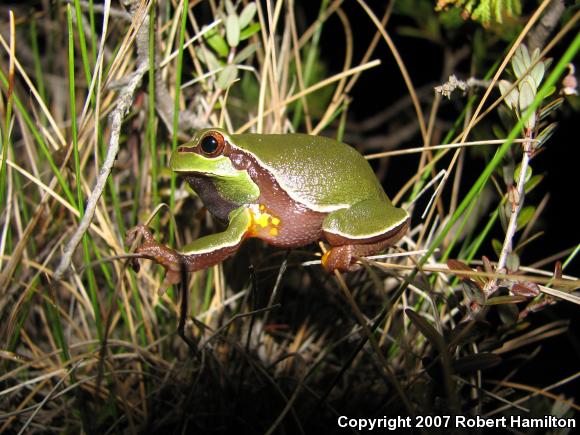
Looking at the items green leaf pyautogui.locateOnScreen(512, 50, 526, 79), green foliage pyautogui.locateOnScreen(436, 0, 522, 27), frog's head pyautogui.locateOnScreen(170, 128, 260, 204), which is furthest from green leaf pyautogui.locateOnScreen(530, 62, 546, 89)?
frog's head pyautogui.locateOnScreen(170, 128, 260, 204)

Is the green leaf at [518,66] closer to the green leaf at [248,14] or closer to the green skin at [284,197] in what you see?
the green skin at [284,197]

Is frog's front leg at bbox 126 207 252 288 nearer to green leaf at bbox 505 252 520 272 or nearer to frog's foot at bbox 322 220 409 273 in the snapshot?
frog's foot at bbox 322 220 409 273

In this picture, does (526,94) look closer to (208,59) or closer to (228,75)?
(228,75)

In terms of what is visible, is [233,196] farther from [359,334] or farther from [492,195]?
[492,195]

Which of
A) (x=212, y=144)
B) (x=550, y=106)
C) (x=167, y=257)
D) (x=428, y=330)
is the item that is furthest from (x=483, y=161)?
(x=167, y=257)

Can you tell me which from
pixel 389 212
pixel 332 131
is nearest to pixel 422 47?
pixel 332 131

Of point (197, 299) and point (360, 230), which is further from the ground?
point (360, 230)

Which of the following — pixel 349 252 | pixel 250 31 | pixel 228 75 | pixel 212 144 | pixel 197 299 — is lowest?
pixel 197 299
